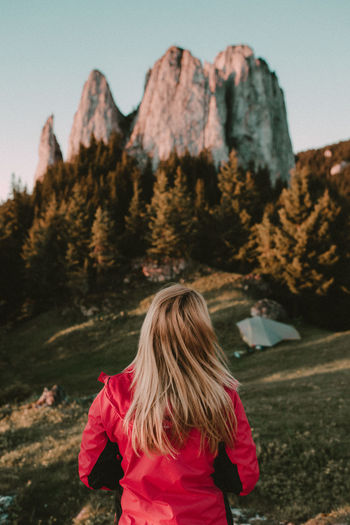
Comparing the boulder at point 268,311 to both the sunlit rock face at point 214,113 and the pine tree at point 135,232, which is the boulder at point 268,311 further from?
the sunlit rock face at point 214,113

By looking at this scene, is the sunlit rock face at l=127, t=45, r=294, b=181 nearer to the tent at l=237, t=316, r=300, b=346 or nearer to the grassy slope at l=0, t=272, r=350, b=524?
the tent at l=237, t=316, r=300, b=346

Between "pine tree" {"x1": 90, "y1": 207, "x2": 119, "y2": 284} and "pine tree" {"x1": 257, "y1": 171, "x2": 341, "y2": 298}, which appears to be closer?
"pine tree" {"x1": 257, "y1": 171, "x2": 341, "y2": 298}

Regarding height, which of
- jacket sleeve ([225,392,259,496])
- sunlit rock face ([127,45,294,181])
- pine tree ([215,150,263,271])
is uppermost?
sunlit rock face ([127,45,294,181])

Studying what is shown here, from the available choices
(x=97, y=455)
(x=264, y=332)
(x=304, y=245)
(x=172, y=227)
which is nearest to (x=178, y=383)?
(x=97, y=455)

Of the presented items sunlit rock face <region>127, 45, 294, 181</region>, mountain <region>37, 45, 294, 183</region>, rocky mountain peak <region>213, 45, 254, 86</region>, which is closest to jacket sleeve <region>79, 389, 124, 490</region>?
mountain <region>37, 45, 294, 183</region>

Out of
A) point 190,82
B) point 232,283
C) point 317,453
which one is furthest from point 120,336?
point 190,82

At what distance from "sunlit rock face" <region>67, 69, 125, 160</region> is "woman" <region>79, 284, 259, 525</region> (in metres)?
66.9

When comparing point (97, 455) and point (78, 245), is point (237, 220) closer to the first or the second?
point (78, 245)

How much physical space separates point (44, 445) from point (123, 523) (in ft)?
25.0

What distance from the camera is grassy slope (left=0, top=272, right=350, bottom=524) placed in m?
5.35

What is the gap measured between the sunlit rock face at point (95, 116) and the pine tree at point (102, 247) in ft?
118

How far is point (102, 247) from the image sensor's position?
33219mm

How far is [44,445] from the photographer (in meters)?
8.46

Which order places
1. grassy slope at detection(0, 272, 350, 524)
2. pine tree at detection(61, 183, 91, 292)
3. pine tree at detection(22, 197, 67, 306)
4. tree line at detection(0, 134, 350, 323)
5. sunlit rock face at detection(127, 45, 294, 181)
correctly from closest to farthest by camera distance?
1. grassy slope at detection(0, 272, 350, 524)
2. tree line at detection(0, 134, 350, 323)
3. pine tree at detection(61, 183, 91, 292)
4. pine tree at detection(22, 197, 67, 306)
5. sunlit rock face at detection(127, 45, 294, 181)
